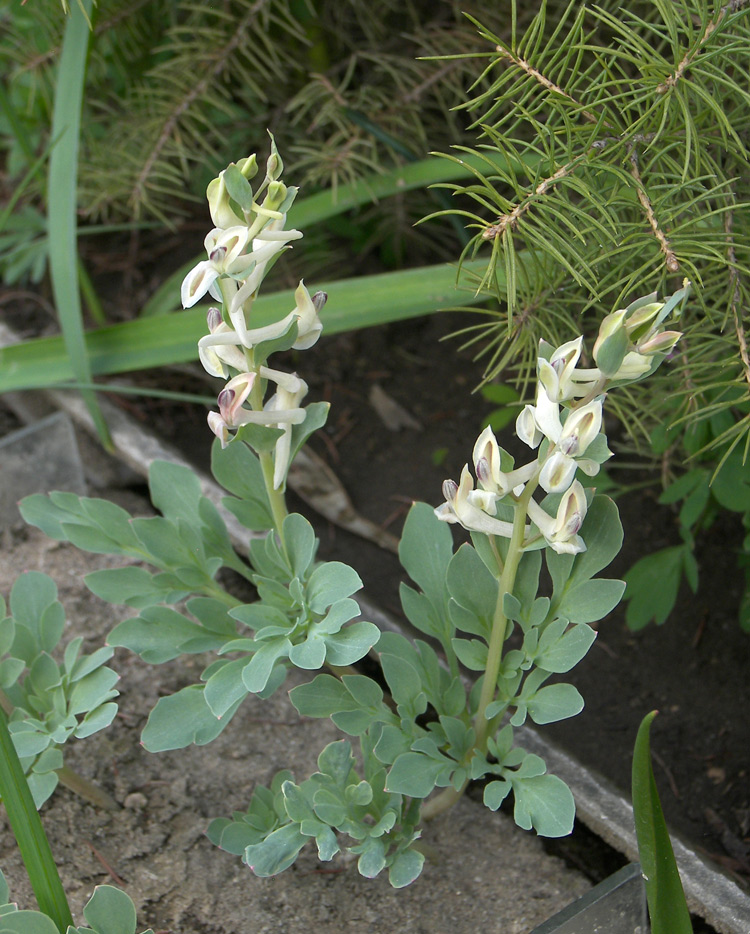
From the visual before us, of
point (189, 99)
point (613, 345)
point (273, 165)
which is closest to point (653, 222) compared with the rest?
point (613, 345)

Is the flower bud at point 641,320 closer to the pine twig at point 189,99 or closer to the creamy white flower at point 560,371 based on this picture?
the creamy white flower at point 560,371

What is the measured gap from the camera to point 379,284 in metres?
1.23

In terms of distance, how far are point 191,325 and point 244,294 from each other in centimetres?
69

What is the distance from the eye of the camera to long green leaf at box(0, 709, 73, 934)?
2.19ft

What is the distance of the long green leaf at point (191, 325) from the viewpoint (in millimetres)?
1178

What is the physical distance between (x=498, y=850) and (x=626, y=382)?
616 mm

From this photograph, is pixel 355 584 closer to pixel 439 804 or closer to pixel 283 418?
pixel 283 418

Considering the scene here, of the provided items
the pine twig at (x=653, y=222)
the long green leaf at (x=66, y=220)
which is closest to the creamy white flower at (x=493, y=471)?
the pine twig at (x=653, y=222)

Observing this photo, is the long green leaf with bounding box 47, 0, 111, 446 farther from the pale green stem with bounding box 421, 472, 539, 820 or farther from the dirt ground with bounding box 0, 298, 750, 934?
the pale green stem with bounding box 421, 472, 539, 820

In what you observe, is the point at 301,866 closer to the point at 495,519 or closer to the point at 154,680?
the point at 154,680

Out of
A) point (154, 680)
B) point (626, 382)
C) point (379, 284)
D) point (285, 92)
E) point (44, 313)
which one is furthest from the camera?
point (44, 313)

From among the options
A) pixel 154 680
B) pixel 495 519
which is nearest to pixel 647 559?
pixel 495 519

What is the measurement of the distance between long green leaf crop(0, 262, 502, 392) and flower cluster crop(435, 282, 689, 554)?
0.52m

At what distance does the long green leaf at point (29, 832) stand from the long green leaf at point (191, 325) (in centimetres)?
73
